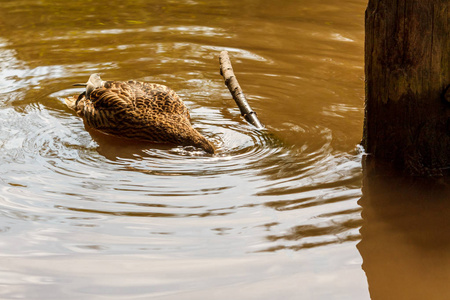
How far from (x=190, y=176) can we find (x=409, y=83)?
5.92ft

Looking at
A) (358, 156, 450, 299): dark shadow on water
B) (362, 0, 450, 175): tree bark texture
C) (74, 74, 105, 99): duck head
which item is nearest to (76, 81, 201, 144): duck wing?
(74, 74, 105, 99): duck head

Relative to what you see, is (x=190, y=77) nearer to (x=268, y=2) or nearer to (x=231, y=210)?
(x=231, y=210)

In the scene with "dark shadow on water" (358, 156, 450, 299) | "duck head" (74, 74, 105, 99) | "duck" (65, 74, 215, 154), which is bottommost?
"dark shadow on water" (358, 156, 450, 299)

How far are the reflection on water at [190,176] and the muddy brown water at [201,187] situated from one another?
13 mm

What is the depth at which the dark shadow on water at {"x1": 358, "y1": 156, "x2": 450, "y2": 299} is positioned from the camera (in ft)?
11.5

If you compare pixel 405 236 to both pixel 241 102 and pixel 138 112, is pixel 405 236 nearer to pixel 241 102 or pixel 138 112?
pixel 241 102

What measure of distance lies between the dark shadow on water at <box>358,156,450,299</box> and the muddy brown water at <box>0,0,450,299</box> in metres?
0.02

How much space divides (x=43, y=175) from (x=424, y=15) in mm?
3099

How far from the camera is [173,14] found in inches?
423

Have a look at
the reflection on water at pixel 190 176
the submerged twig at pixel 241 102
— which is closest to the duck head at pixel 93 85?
the reflection on water at pixel 190 176

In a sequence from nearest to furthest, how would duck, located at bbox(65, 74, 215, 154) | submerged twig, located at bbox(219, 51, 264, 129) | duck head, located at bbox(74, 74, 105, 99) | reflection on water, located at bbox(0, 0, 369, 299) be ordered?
reflection on water, located at bbox(0, 0, 369, 299) < duck, located at bbox(65, 74, 215, 154) < submerged twig, located at bbox(219, 51, 264, 129) < duck head, located at bbox(74, 74, 105, 99)

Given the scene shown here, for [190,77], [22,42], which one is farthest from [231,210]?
[22,42]

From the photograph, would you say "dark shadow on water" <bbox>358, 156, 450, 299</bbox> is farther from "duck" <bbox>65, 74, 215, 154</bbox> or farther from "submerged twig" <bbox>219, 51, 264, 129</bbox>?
"duck" <bbox>65, 74, 215, 154</bbox>

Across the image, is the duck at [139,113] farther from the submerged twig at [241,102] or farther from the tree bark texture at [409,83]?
the tree bark texture at [409,83]
